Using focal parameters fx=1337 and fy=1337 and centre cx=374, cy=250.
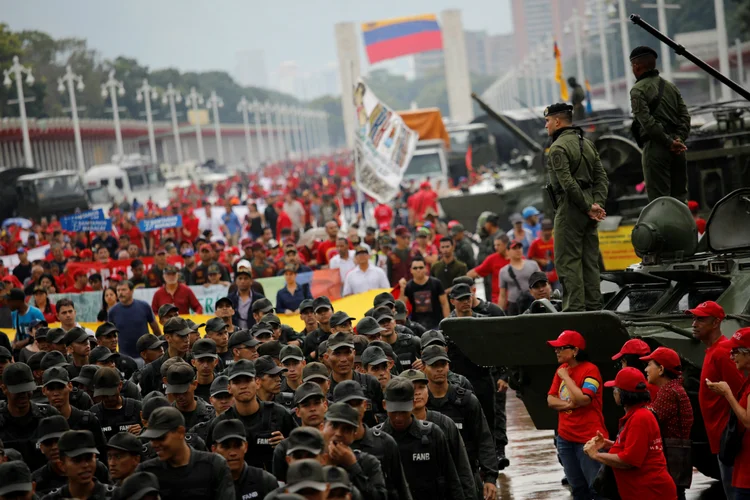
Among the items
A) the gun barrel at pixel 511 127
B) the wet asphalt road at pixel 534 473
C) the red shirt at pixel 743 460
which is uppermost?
the gun barrel at pixel 511 127

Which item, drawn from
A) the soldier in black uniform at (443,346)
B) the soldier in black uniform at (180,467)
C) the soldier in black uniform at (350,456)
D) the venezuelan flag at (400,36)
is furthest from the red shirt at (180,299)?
the venezuelan flag at (400,36)

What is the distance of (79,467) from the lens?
7.99 m

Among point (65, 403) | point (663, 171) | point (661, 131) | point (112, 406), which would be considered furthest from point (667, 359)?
point (65, 403)

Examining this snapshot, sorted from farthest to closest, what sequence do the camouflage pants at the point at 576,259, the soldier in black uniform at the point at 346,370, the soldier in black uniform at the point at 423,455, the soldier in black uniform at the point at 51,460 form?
the camouflage pants at the point at 576,259 → the soldier in black uniform at the point at 346,370 → the soldier in black uniform at the point at 51,460 → the soldier in black uniform at the point at 423,455


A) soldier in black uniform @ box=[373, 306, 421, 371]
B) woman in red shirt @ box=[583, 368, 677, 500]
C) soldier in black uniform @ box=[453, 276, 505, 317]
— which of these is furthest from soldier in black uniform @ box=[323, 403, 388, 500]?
soldier in black uniform @ box=[453, 276, 505, 317]

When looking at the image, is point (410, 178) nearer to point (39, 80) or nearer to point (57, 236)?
point (57, 236)

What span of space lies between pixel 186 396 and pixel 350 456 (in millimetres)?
3114

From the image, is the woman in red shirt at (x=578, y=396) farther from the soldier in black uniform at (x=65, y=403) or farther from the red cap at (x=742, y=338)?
the soldier in black uniform at (x=65, y=403)

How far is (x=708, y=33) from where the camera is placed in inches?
2908

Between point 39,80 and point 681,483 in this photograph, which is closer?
point 681,483

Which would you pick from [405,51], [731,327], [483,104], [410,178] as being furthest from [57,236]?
[405,51]

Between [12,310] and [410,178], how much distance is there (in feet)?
85.6

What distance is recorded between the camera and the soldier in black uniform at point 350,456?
24.0ft

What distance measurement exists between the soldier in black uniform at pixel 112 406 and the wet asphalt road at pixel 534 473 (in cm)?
319
